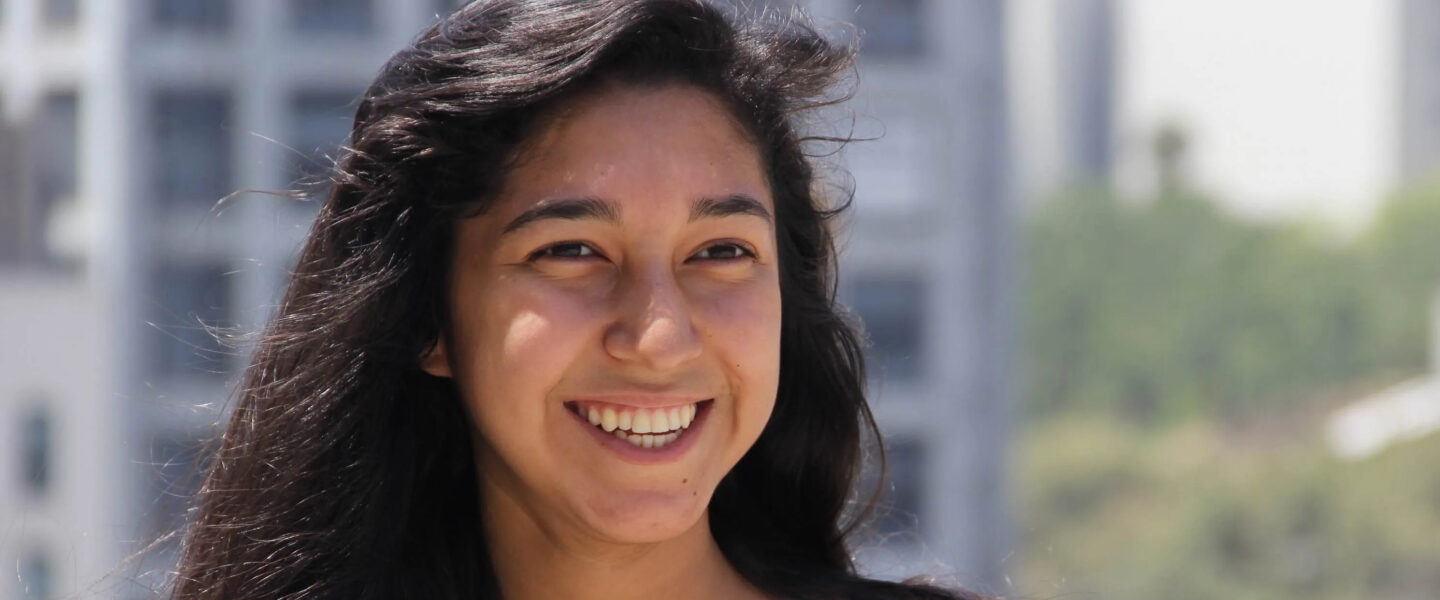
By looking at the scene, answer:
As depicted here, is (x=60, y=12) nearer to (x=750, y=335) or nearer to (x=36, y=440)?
(x=36, y=440)

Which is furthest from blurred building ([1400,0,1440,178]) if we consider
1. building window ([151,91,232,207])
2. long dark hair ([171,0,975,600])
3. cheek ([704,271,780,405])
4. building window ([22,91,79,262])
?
cheek ([704,271,780,405])

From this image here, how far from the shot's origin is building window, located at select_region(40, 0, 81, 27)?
17.0 meters

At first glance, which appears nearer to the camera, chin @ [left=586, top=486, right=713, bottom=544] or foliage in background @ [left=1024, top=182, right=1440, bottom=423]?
chin @ [left=586, top=486, right=713, bottom=544]

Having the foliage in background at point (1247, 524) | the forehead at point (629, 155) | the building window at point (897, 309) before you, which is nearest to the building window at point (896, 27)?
the building window at point (897, 309)

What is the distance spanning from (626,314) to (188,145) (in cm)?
1855

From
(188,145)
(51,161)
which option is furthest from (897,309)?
(51,161)

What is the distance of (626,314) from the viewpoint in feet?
4.29

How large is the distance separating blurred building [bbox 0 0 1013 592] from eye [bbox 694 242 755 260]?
13.5 m

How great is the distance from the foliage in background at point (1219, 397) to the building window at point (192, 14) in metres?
15.9

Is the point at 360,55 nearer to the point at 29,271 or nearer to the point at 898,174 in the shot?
the point at 29,271

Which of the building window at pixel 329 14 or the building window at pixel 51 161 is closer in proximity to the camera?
the building window at pixel 51 161

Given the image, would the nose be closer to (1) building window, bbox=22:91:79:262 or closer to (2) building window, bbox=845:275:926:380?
(1) building window, bbox=22:91:79:262

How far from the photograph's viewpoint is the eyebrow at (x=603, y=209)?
1.32m

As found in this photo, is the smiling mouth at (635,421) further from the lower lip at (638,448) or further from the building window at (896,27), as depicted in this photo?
the building window at (896,27)
